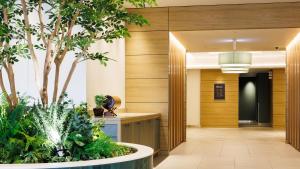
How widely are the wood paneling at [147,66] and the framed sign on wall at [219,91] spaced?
11614 mm

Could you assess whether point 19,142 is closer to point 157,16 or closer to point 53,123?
point 53,123

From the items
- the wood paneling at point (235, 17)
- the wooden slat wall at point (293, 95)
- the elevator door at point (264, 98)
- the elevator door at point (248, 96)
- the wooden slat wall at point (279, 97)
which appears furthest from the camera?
the elevator door at point (248, 96)

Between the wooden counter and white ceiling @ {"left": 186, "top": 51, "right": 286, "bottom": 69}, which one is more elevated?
white ceiling @ {"left": 186, "top": 51, "right": 286, "bottom": 69}

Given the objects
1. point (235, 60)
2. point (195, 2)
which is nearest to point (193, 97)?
point (235, 60)

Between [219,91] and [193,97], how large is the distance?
1.38m

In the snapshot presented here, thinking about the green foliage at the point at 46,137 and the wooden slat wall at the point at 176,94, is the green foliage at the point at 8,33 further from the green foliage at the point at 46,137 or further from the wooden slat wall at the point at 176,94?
the wooden slat wall at the point at 176,94

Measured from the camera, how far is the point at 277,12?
10.7 metres

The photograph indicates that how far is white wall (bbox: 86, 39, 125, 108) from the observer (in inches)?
342

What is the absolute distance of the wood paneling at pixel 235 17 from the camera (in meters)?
10.7

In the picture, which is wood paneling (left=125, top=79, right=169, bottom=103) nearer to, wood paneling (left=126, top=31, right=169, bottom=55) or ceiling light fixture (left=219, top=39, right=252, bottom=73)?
wood paneling (left=126, top=31, right=169, bottom=55)

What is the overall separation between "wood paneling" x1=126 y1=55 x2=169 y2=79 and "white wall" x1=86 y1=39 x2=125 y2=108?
7.9 inches

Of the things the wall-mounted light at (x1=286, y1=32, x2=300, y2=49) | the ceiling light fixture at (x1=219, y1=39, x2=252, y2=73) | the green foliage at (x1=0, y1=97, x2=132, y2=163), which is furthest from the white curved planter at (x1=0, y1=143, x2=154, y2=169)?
the ceiling light fixture at (x1=219, y1=39, x2=252, y2=73)

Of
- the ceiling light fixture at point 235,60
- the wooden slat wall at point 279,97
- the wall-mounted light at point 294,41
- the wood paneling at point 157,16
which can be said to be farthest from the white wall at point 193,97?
the wood paneling at point 157,16

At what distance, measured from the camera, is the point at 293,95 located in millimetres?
12812
